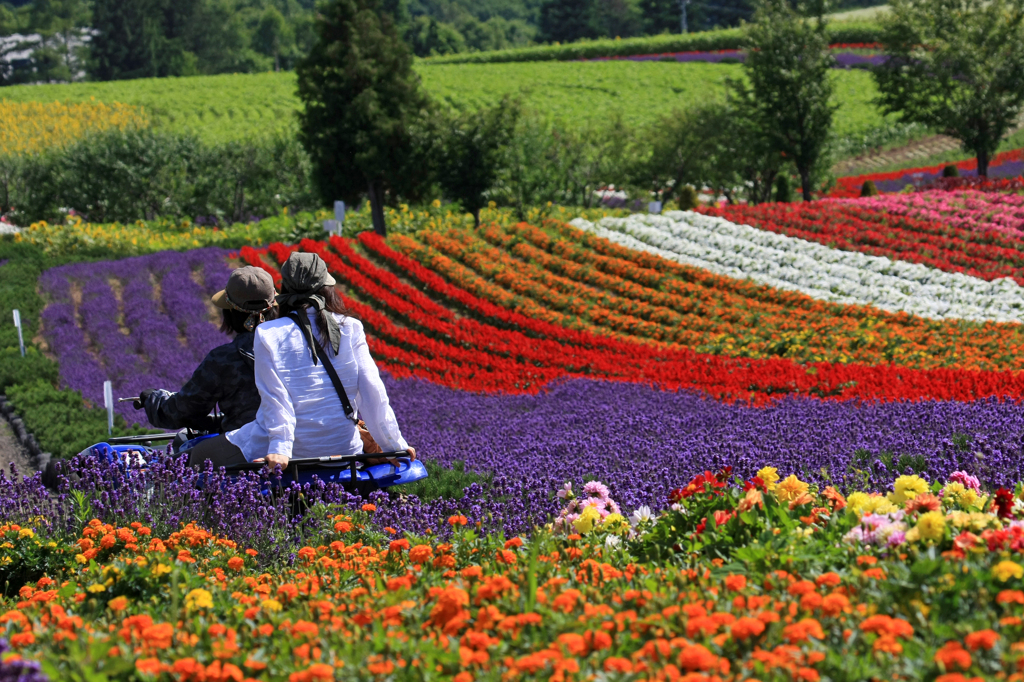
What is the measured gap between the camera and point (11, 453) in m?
9.98

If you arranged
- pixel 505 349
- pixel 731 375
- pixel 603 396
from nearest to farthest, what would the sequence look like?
1. pixel 603 396
2. pixel 731 375
3. pixel 505 349

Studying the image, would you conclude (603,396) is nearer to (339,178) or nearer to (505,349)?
(505,349)

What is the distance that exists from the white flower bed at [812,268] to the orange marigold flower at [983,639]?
43.8ft

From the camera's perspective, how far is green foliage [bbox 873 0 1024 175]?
28.9 m

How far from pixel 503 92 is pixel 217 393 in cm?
4496

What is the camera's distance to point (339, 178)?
22.5 metres

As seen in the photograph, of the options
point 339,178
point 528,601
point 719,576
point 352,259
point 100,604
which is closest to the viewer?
point 528,601

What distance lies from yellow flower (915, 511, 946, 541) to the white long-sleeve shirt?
105 inches

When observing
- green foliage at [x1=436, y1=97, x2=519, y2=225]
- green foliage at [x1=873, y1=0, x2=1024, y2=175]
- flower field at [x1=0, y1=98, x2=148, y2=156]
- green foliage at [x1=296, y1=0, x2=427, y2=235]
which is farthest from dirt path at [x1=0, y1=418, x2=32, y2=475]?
green foliage at [x1=873, y1=0, x2=1024, y2=175]

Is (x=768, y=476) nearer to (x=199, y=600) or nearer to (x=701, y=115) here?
(x=199, y=600)

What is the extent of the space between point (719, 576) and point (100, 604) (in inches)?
92.5

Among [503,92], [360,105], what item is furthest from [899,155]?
[360,105]

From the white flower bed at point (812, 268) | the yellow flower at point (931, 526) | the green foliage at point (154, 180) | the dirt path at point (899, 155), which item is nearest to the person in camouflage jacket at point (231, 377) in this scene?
the yellow flower at point (931, 526)

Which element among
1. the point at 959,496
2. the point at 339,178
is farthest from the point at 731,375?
the point at 339,178
